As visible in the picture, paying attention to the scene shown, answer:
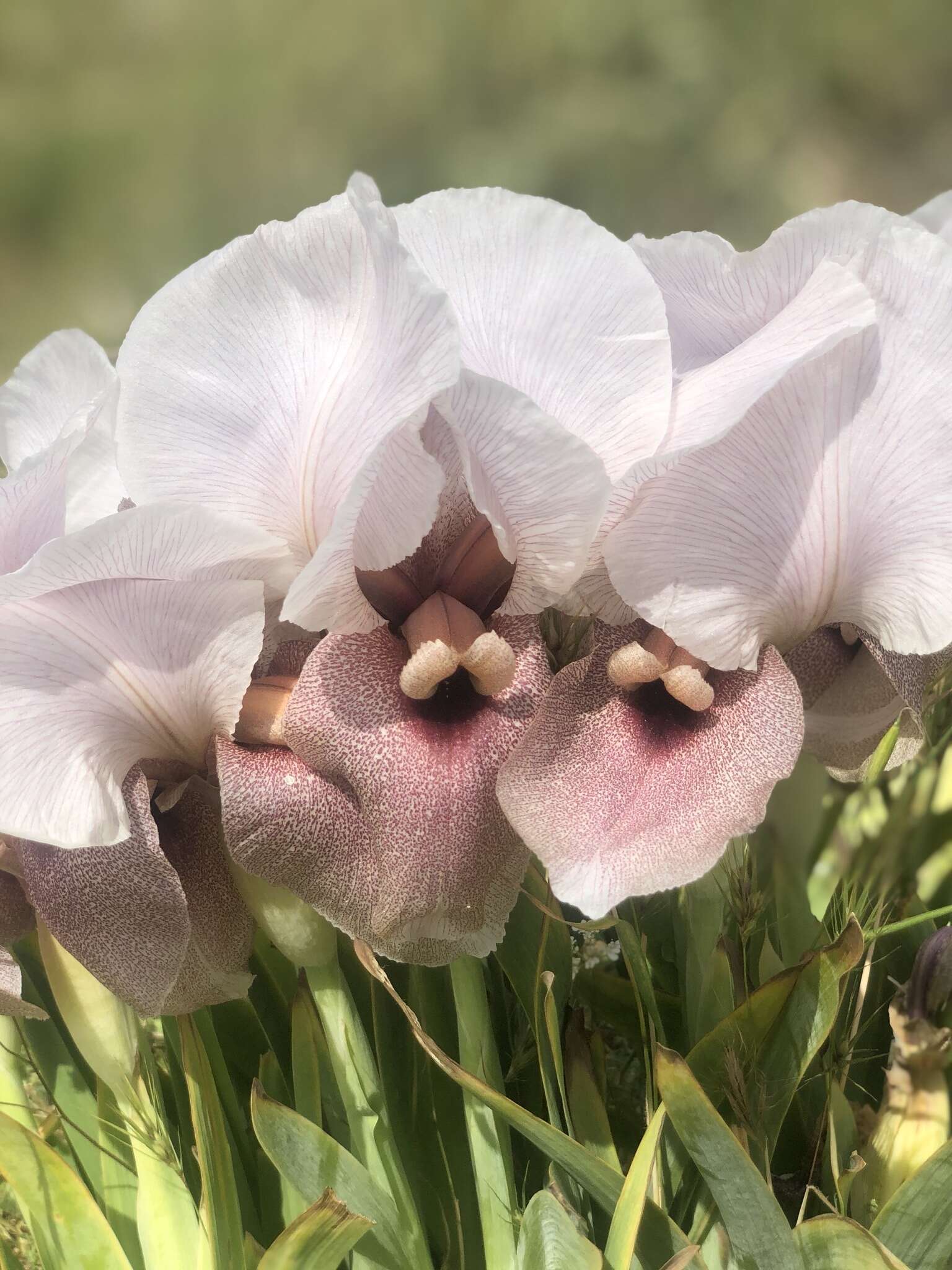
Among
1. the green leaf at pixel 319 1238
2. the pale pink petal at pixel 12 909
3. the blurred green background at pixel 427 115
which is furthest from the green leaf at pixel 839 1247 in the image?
the blurred green background at pixel 427 115

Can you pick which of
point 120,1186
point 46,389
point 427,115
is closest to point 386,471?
point 46,389

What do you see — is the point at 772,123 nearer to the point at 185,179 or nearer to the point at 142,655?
the point at 185,179

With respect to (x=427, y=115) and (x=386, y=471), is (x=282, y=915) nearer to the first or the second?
(x=386, y=471)

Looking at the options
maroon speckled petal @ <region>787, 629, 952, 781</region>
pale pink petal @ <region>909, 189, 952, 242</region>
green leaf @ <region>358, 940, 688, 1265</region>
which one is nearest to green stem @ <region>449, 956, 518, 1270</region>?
green leaf @ <region>358, 940, 688, 1265</region>

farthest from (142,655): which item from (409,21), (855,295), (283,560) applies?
(409,21)

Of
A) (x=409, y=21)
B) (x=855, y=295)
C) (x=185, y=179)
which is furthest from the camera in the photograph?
(x=409, y=21)

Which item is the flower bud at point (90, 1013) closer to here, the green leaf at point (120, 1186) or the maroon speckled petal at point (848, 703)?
the green leaf at point (120, 1186)
